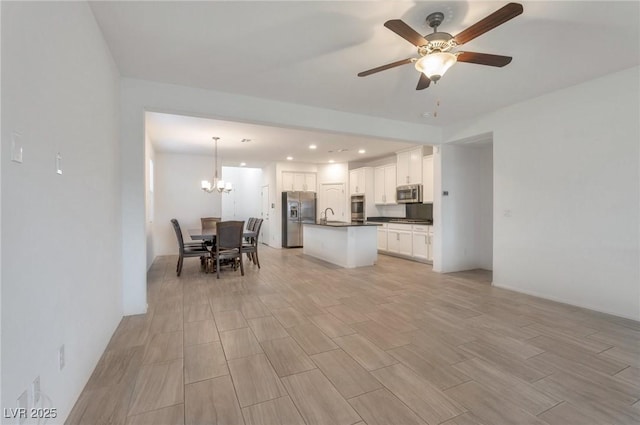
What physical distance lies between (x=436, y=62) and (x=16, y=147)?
8.35 feet

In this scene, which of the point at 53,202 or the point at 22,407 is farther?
the point at 53,202

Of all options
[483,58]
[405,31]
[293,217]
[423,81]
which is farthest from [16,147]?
[293,217]

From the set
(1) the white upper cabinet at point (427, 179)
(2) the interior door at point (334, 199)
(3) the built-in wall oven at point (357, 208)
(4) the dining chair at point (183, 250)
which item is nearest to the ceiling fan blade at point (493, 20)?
(1) the white upper cabinet at point (427, 179)

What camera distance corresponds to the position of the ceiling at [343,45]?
208cm

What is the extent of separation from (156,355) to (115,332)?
753 mm

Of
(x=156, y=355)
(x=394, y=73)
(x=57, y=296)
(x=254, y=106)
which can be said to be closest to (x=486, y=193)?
(x=394, y=73)

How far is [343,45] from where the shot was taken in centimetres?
252

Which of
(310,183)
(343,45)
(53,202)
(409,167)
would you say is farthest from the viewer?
(310,183)

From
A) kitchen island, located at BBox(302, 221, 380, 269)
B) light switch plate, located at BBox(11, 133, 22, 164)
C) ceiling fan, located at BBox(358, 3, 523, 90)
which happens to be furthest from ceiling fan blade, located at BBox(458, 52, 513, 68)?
kitchen island, located at BBox(302, 221, 380, 269)

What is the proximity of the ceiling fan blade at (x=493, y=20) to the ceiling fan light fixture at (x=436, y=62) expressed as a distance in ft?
0.38

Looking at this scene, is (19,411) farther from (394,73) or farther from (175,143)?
(175,143)

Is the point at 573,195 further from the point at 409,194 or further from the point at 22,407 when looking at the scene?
the point at 22,407

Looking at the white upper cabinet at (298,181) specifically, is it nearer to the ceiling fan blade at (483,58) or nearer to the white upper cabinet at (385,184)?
the white upper cabinet at (385,184)

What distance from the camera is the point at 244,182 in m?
10.9
